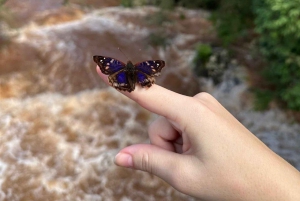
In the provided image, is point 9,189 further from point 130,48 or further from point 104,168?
point 130,48

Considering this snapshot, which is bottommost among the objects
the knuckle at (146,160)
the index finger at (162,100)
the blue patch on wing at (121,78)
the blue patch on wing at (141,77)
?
the knuckle at (146,160)

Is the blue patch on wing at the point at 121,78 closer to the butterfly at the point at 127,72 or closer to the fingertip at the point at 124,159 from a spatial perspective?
the butterfly at the point at 127,72

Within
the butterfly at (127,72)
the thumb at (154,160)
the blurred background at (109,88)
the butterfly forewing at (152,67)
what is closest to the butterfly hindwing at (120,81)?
the butterfly at (127,72)

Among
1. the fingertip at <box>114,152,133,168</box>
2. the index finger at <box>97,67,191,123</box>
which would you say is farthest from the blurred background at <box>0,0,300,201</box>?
the index finger at <box>97,67,191,123</box>

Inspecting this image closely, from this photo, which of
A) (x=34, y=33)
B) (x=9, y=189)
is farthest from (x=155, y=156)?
(x=34, y=33)

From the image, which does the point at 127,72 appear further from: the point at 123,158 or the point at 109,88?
the point at 109,88

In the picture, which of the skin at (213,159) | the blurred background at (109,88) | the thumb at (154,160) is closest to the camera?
the skin at (213,159)

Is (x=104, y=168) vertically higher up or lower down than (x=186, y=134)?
higher up

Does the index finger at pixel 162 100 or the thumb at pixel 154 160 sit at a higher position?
the index finger at pixel 162 100
